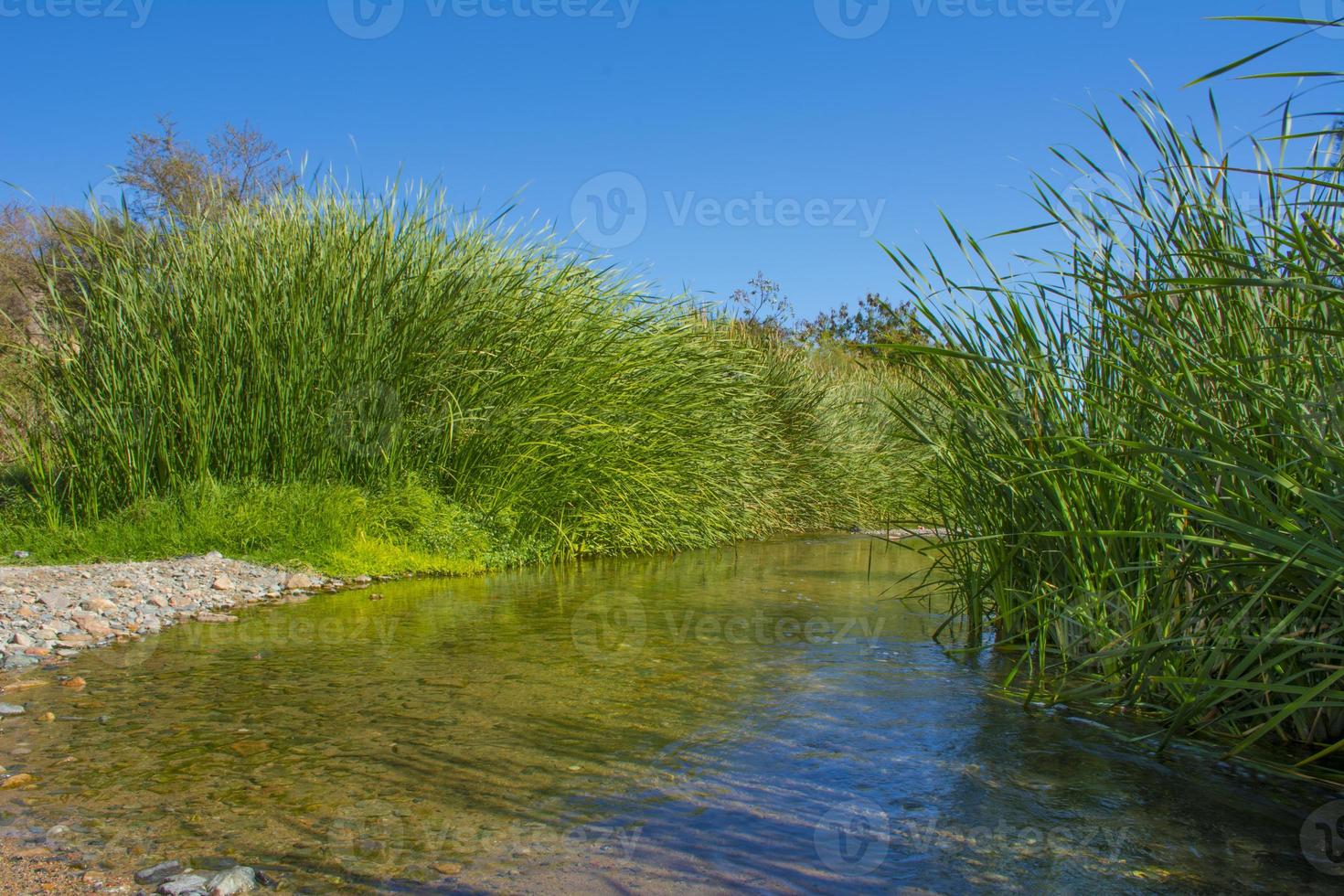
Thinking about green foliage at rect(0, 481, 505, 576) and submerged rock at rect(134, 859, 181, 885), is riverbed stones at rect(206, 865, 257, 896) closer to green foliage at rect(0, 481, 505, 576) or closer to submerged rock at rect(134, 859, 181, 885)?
submerged rock at rect(134, 859, 181, 885)

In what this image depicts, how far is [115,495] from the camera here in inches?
302

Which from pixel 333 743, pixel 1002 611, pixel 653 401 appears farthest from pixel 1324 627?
pixel 653 401

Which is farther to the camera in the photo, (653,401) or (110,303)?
(653,401)

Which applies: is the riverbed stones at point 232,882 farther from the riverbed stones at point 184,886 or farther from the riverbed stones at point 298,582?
the riverbed stones at point 298,582

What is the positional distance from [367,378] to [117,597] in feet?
8.91

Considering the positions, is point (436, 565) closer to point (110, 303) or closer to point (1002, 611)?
point (110, 303)

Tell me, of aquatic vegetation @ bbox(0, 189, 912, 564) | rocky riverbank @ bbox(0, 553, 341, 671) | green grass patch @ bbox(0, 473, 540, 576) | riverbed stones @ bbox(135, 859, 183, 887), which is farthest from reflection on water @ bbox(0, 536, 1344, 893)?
aquatic vegetation @ bbox(0, 189, 912, 564)

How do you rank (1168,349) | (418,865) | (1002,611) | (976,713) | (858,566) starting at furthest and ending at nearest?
(858,566)
(1002,611)
(976,713)
(1168,349)
(418,865)

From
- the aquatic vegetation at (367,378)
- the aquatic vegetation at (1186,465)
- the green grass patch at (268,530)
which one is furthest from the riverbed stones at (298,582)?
the aquatic vegetation at (1186,465)

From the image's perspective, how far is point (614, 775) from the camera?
3146 mm

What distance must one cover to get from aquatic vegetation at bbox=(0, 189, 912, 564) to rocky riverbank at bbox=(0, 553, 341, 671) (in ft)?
3.77

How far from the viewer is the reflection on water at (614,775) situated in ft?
8.13

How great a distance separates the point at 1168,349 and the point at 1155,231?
57 centimetres

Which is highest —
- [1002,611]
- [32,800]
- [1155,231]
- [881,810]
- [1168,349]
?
[1155,231]
